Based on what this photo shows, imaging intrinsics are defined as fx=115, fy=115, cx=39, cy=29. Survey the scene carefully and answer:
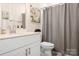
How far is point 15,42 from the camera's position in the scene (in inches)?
63.5

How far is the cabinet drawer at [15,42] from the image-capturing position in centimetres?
147

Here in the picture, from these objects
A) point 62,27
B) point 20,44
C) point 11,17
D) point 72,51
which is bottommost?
point 72,51

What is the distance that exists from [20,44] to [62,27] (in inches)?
26.9

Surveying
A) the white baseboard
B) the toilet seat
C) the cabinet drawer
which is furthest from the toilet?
the white baseboard

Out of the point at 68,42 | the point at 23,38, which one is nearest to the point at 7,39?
the point at 23,38

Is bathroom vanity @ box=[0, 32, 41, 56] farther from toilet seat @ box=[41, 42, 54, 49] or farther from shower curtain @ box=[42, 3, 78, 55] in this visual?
shower curtain @ box=[42, 3, 78, 55]

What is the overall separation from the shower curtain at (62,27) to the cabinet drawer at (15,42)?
0.63ft

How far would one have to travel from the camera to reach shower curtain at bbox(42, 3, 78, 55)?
5.68 ft

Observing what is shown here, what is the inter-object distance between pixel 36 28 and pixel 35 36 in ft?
0.48

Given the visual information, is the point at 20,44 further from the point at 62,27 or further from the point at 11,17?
the point at 62,27

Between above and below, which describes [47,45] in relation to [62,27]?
below

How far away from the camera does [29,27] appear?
1.79 m

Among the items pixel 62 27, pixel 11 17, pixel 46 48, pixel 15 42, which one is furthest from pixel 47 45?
pixel 11 17

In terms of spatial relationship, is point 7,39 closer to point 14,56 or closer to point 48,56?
point 14,56
